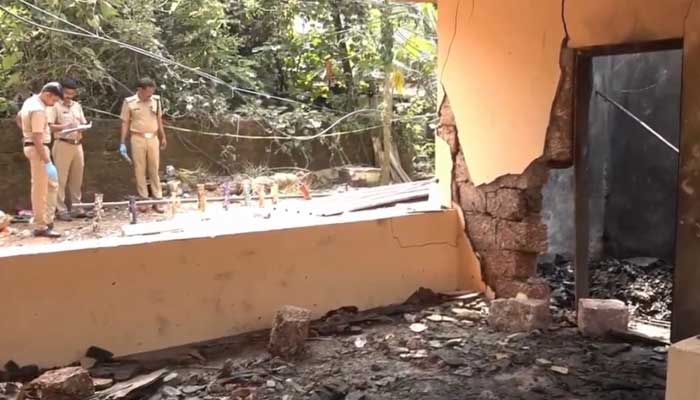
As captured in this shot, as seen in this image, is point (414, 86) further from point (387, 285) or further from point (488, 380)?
point (488, 380)

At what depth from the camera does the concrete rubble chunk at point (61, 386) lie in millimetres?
2939

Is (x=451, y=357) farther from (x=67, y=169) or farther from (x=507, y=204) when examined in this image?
(x=67, y=169)

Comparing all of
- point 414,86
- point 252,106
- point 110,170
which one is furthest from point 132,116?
point 414,86

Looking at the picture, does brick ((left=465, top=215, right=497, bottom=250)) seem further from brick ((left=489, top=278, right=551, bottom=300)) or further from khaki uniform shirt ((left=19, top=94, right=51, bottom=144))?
khaki uniform shirt ((left=19, top=94, right=51, bottom=144))

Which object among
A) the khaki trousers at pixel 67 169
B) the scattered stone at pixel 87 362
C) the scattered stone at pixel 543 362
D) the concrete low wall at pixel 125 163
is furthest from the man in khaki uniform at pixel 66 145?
the scattered stone at pixel 543 362

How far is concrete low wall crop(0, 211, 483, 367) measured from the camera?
132 inches

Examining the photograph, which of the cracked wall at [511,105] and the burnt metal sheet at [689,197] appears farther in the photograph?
the cracked wall at [511,105]

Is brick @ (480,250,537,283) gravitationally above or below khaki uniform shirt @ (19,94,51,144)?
below

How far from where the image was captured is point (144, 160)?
327 inches

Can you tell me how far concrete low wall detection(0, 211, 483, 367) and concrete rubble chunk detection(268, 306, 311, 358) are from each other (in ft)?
1.38

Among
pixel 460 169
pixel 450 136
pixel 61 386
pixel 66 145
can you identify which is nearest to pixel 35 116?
pixel 66 145

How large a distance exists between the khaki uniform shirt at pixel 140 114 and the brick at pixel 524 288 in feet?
17.5

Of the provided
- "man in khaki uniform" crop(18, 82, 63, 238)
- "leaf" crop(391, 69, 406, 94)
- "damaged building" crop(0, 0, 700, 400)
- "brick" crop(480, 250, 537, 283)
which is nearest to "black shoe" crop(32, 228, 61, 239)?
"man in khaki uniform" crop(18, 82, 63, 238)

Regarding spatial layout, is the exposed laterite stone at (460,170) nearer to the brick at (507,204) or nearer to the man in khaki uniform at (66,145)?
the brick at (507,204)
